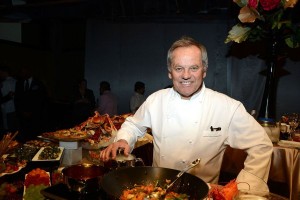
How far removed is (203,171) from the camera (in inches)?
93.3

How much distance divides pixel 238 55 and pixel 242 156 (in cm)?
307

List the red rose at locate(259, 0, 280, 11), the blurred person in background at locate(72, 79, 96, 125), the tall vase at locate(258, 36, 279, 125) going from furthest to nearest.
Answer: the blurred person in background at locate(72, 79, 96, 125) → the tall vase at locate(258, 36, 279, 125) → the red rose at locate(259, 0, 280, 11)

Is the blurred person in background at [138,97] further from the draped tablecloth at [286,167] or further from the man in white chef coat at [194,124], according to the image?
the man in white chef coat at [194,124]

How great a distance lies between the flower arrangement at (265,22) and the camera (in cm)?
311

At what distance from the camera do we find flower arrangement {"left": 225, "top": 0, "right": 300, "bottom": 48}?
10.2ft

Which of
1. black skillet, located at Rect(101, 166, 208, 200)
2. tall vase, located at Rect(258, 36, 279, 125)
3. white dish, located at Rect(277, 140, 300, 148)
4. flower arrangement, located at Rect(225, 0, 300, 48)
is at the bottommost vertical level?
white dish, located at Rect(277, 140, 300, 148)

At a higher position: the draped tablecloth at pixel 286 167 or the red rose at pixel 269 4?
the red rose at pixel 269 4

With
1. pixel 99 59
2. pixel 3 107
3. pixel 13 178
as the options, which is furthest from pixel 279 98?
pixel 3 107

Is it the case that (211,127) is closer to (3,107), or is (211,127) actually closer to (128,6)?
(128,6)

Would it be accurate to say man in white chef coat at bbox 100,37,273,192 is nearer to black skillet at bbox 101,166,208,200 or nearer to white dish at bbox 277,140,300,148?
black skillet at bbox 101,166,208,200

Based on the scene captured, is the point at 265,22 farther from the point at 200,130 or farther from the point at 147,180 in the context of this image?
the point at 147,180

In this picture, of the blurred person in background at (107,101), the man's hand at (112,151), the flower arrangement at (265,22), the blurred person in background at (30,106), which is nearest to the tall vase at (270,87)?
the flower arrangement at (265,22)

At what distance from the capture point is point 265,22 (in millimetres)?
3322

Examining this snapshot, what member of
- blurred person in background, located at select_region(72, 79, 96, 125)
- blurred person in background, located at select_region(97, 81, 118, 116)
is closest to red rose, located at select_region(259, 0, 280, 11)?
blurred person in background, located at select_region(97, 81, 118, 116)
